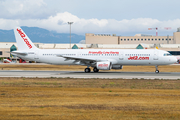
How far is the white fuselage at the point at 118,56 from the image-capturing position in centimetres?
4419

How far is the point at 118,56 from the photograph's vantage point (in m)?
44.6

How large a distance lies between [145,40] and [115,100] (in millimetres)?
181563

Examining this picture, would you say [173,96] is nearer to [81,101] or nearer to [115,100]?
[115,100]

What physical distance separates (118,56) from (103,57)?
2571mm

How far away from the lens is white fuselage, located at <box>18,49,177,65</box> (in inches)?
1740

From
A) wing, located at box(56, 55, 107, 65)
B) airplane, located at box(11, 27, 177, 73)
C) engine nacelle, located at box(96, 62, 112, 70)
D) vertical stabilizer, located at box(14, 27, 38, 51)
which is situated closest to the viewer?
engine nacelle, located at box(96, 62, 112, 70)

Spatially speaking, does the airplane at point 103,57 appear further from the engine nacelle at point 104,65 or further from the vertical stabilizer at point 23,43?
the vertical stabilizer at point 23,43

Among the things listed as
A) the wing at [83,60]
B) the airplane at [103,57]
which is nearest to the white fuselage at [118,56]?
the airplane at [103,57]

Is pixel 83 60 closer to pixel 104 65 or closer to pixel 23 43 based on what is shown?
pixel 104 65

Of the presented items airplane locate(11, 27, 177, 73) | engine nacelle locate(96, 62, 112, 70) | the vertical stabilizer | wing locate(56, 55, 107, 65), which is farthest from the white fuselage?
engine nacelle locate(96, 62, 112, 70)

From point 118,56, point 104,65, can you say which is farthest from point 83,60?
point 118,56

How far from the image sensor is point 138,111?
47.9 feet

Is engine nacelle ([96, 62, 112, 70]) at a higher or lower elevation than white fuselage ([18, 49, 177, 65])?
lower

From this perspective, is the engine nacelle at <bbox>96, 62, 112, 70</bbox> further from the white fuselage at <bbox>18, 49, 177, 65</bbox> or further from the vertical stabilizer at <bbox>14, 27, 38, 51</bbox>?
the vertical stabilizer at <bbox>14, 27, 38, 51</bbox>
